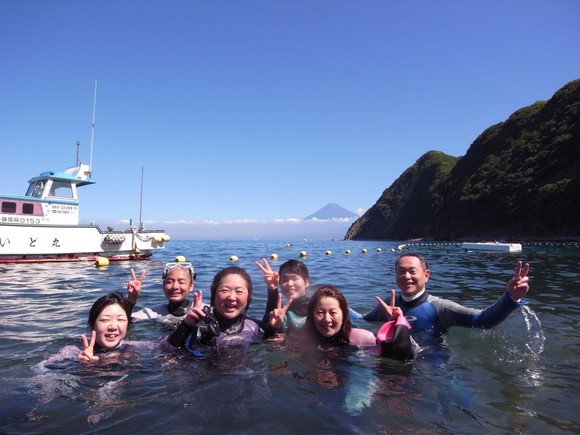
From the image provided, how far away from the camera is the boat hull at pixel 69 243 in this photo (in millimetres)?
18016

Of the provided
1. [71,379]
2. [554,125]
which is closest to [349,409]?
[71,379]

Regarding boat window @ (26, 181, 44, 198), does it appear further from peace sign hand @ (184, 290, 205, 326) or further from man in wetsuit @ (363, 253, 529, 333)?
man in wetsuit @ (363, 253, 529, 333)

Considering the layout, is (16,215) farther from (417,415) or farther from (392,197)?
(392,197)

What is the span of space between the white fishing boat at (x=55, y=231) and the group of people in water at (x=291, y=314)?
16.7 m

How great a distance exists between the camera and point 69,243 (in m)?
19.6

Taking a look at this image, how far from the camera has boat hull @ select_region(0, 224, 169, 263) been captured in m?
18.0

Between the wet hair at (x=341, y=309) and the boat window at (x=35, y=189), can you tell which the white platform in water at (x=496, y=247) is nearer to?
the wet hair at (x=341, y=309)

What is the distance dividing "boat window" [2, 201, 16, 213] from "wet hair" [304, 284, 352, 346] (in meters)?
19.9

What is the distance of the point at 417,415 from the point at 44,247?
2063cm

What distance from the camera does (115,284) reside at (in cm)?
1202

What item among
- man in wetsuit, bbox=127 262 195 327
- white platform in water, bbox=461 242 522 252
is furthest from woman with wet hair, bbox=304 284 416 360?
white platform in water, bbox=461 242 522 252

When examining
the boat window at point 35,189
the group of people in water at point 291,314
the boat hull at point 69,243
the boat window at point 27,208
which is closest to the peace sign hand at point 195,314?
the group of people in water at point 291,314

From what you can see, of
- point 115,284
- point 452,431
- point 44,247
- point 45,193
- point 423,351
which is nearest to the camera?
point 452,431

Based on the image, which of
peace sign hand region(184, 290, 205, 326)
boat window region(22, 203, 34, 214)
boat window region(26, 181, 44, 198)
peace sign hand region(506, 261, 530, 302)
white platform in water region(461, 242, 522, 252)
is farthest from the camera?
white platform in water region(461, 242, 522, 252)
